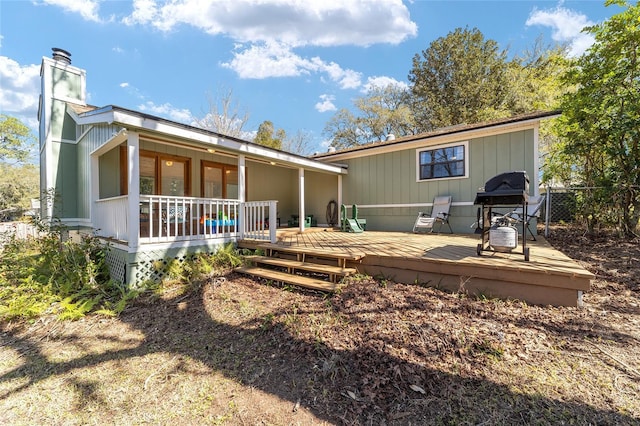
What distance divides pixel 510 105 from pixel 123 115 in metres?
18.3

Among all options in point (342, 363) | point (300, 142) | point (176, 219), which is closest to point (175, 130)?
point (176, 219)

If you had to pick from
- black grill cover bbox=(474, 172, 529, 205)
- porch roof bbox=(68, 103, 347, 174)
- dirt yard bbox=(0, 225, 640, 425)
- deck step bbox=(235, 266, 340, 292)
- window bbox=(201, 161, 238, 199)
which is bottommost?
dirt yard bbox=(0, 225, 640, 425)

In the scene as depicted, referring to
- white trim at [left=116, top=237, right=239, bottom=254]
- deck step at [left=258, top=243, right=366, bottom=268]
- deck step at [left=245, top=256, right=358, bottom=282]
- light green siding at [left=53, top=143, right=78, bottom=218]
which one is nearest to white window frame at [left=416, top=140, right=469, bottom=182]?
deck step at [left=258, top=243, right=366, bottom=268]

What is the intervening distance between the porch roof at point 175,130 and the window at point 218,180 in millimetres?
1937

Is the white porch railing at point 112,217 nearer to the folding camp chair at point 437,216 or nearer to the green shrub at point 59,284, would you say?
the green shrub at point 59,284

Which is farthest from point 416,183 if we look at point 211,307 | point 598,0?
point 211,307

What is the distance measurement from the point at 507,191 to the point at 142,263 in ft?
17.4

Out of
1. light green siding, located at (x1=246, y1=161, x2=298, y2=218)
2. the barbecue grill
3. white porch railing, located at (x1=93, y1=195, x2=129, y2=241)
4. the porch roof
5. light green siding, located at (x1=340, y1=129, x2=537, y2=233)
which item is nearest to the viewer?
the barbecue grill

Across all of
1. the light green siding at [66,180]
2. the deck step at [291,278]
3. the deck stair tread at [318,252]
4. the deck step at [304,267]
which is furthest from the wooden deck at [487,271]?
the light green siding at [66,180]

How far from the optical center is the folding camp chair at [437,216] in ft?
22.9

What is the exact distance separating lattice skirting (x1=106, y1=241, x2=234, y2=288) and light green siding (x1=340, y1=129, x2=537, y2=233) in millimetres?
5435

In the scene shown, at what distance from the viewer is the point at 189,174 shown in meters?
7.29

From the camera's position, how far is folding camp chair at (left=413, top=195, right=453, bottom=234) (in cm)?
698

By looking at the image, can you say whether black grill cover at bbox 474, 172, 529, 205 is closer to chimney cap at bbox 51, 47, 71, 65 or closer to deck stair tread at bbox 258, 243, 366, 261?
deck stair tread at bbox 258, 243, 366, 261
